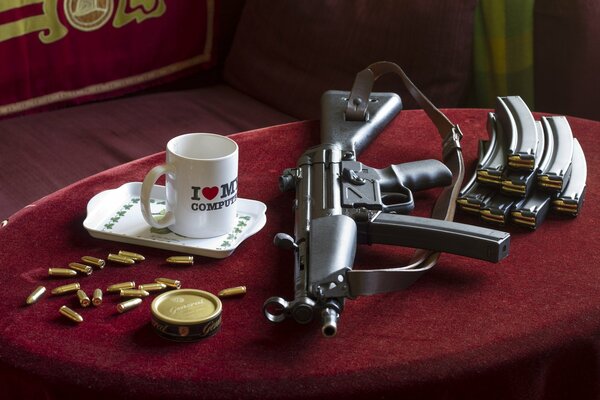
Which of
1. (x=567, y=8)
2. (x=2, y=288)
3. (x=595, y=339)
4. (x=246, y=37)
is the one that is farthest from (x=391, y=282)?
(x=246, y=37)

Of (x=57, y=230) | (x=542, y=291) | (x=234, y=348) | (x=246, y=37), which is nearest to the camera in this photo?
(x=234, y=348)

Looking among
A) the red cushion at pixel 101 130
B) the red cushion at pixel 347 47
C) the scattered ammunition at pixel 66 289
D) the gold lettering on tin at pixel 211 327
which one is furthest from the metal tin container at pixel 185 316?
the red cushion at pixel 347 47

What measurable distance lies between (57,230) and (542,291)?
24.9 inches

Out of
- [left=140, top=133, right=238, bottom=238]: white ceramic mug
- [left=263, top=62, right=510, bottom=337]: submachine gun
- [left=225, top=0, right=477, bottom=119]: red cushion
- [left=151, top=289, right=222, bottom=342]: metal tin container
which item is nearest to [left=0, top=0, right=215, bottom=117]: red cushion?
[left=225, top=0, right=477, bottom=119]: red cushion

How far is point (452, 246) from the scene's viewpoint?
1090 millimetres

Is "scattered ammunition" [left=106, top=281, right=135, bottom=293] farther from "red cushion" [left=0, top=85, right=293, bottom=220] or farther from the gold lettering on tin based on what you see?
"red cushion" [left=0, top=85, right=293, bottom=220]

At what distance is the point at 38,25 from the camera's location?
6.60 feet

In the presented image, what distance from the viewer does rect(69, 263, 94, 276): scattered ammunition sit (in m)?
1.05

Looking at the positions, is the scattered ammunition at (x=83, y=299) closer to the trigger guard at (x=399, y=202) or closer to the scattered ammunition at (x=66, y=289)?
the scattered ammunition at (x=66, y=289)

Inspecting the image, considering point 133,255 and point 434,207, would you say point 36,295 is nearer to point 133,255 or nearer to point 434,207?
point 133,255

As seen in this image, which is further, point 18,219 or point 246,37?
point 246,37

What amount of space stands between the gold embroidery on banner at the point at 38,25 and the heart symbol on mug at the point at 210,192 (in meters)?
1.08

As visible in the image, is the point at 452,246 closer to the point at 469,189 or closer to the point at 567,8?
the point at 469,189

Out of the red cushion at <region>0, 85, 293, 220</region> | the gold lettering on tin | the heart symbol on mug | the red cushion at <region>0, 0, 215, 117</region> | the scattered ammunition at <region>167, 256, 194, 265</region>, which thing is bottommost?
the red cushion at <region>0, 85, 293, 220</region>
